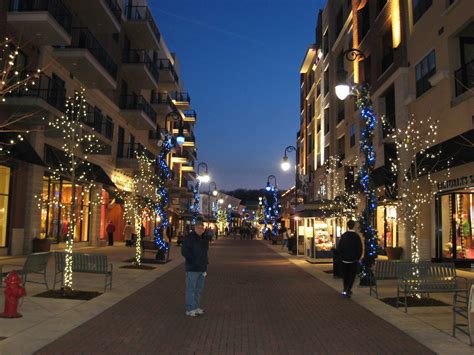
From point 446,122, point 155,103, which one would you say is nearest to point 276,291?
point 446,122

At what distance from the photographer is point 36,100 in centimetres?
1994

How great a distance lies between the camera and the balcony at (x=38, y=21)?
20.5 meters

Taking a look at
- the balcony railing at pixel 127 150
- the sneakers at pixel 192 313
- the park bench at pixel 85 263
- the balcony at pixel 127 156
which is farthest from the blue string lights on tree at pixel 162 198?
the sneakers at pixel 192 313

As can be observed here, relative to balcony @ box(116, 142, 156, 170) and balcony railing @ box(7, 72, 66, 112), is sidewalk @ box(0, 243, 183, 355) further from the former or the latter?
balcony @ box(116, 142, 156, 170)

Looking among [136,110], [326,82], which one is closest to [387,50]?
[326,82]

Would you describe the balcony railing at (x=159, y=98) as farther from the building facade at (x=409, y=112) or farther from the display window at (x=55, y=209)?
the display window at (x=55, y=209)

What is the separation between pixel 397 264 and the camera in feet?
40.6

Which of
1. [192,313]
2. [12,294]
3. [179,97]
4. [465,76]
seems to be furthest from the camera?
[179,97]

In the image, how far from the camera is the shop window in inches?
826

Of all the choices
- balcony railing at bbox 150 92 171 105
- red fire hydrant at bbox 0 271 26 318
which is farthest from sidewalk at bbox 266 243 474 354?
balcony railing at bbox 150 92 171 105

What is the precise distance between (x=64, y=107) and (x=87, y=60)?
3482 millimetres

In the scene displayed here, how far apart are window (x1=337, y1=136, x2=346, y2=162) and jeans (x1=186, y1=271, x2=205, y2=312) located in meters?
28.8

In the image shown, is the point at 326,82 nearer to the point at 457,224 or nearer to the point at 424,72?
the point at 424,72

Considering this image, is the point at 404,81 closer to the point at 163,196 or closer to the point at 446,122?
the point at 446,122
